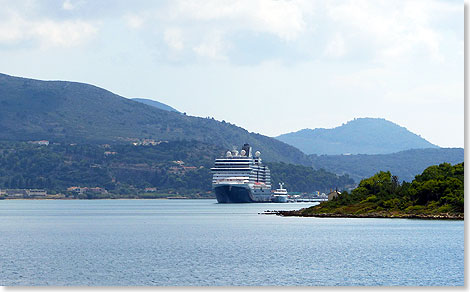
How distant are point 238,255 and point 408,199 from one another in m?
79.5

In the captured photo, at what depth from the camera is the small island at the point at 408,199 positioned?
155m

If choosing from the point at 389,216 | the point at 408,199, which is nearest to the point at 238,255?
the point at 389,216

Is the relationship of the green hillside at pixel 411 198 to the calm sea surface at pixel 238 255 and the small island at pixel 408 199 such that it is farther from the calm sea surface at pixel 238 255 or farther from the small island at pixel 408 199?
the calm sea surface at pixel 238 255

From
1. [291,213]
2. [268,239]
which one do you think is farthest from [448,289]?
[291,213]

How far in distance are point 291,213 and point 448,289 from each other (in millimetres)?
128554

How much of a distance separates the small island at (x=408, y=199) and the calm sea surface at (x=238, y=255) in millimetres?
7695

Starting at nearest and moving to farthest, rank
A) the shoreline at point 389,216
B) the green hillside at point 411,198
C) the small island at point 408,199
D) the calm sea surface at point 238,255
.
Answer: the calm sea surface at point 238,255
the shoreline at point 389,216
the small island at point 408,199
the green hillside at point 411,198

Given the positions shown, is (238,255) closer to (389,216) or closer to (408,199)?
(389,216)

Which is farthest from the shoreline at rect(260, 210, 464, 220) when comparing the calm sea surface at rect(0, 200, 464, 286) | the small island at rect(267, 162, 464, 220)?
the calm sea surface at rect(0, 200, 464, 286)

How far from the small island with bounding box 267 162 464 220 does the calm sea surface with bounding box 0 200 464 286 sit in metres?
7.69

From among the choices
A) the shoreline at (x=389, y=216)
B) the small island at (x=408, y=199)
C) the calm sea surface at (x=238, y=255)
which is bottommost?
the calm sea surface at (x=238, y=255)

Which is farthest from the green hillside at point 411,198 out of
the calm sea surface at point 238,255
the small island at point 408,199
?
the calm sea surface at point 238,255

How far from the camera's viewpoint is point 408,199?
551 ft

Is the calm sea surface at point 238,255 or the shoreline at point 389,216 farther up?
the shoreline at point 389,216
